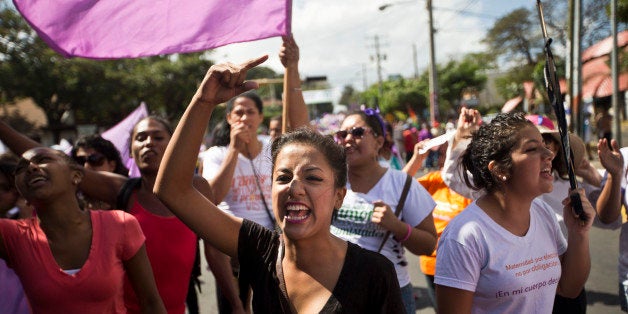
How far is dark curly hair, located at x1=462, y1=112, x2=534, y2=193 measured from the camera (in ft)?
7.38

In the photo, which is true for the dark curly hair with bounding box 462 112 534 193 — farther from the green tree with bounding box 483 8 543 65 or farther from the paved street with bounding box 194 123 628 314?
the green tree with bounding box 483 8 543 65

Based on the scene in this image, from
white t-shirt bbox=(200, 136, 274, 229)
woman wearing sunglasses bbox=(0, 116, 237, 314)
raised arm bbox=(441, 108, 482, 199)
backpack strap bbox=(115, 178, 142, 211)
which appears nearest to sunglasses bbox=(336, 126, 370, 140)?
raised arm bbox=(441, 108, 482, 199)

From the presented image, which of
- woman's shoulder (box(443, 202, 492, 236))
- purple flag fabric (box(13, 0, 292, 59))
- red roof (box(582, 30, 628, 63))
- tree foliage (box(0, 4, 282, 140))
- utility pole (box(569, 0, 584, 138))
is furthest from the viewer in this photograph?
red roof (box(582, 30, 628, 63))

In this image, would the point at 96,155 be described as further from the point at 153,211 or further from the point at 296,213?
the point at 296,213

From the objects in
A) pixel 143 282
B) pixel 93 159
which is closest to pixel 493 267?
pixel 143 282

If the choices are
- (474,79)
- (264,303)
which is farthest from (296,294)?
(474,79)

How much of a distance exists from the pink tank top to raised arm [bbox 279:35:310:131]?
0.82 m

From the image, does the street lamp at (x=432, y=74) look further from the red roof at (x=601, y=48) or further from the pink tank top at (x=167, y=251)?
the pink tank top at (x=167, y=251)

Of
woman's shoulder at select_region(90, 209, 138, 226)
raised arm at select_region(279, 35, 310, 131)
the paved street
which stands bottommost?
the paved street

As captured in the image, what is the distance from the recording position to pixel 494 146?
90.0 inches

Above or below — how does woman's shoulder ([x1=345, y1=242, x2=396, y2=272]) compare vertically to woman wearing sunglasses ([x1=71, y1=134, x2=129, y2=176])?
below

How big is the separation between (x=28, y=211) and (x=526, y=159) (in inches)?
108

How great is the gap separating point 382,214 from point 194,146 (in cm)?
112

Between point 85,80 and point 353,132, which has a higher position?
point 85,80
